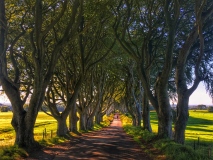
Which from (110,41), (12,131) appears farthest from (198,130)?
(12,131)

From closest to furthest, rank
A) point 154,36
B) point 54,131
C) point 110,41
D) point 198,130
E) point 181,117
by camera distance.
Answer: point 181,117 < point 154,36 < point 110,41 < point 54,131 < point 198,130

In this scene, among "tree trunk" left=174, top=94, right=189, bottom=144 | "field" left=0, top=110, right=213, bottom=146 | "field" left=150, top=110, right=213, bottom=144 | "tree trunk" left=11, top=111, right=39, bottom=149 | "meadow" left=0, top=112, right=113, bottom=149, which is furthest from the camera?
"field" left=150, top=110, right=213, bottom=144

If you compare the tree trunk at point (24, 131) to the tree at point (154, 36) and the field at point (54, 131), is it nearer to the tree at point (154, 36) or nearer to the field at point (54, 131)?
the field at point (54, 131)

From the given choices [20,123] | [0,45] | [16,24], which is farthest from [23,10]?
[20,123]

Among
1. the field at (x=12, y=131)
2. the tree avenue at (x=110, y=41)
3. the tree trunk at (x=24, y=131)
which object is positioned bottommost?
the field at (x=12, y=131)

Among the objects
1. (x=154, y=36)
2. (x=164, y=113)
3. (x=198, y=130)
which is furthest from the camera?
(x=198, y=130)

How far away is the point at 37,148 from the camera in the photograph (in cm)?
1422

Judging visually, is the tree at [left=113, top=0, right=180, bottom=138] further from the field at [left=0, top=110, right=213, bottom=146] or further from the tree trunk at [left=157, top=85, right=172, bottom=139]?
the field at [left=0, top=110, right=213, bottom=146]

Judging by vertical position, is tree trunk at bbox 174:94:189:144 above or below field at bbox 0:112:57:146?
above

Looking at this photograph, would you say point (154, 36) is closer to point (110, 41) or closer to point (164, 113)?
point (110, 41)

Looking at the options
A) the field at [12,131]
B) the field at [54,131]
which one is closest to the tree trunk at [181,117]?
the field at [54,131]

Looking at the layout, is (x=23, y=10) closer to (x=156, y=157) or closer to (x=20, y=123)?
(x=20, y=123)

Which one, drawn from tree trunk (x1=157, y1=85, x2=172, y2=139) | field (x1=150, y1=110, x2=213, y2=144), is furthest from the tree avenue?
field (x1=150, y1=110, x2=213, y2=144)

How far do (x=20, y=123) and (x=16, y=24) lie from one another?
625 centimetres
